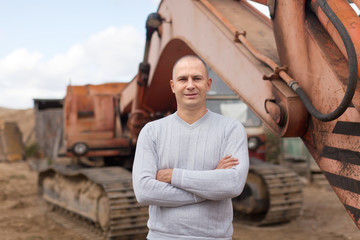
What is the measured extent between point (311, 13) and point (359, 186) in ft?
3.12

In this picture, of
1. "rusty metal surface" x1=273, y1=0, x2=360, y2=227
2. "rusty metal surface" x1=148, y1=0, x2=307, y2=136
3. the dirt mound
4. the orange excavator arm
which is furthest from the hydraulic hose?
the dirt mound

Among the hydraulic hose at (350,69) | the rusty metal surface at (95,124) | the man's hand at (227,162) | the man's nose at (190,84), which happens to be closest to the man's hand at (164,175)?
the man's hand at (227,162)

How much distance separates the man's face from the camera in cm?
173

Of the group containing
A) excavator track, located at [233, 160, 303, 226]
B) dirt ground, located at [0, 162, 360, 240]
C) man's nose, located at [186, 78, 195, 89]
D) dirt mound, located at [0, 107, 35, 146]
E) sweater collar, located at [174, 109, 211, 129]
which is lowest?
dirt ground, located at [0, 162, 360, 240]

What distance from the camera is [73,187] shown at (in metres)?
6.24

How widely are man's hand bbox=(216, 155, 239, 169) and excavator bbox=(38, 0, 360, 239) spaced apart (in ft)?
1.59

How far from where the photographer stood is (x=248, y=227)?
6277 mm

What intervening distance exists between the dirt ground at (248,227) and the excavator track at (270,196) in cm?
22

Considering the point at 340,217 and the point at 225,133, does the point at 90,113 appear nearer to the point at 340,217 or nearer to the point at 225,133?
the point at 340,217

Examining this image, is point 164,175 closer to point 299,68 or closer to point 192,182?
point 192,182

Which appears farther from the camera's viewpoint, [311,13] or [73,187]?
[73,187]

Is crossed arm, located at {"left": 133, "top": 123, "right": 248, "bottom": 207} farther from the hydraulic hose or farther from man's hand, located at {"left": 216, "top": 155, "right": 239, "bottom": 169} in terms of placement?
the hydraulic hose

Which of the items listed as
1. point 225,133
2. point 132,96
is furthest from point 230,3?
point 132,96

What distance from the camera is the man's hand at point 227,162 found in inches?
67.2
